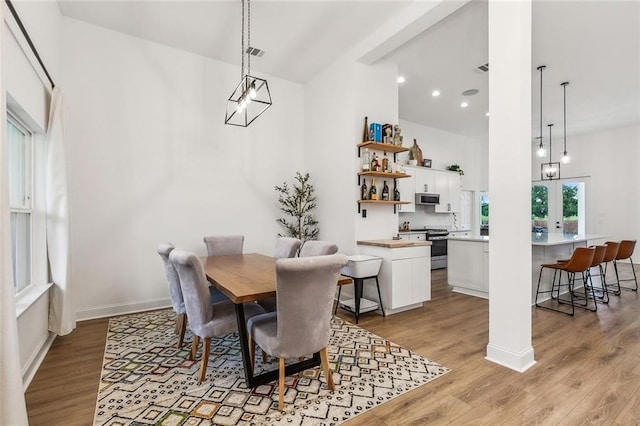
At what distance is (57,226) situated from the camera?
2.90 meters

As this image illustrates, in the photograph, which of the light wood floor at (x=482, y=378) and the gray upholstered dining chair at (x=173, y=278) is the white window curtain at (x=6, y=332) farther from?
the gray upholstered dining chair at (x=173, y=278)

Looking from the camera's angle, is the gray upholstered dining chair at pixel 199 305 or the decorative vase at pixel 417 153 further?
the decorative vase at pixel 417 153

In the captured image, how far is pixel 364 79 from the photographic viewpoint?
4.24m

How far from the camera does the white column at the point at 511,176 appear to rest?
2.43 metres

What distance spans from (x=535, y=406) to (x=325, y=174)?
11.6 ft

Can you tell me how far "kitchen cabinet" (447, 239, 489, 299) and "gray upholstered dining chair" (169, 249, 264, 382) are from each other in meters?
3.77

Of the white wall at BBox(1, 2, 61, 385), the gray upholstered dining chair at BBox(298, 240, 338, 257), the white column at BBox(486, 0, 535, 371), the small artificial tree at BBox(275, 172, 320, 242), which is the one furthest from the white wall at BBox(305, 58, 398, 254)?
the white wall at BBox(1, 2, 61, 385)

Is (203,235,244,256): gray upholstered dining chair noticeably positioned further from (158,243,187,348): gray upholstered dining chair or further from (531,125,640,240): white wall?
(531,125,640,240): white wall

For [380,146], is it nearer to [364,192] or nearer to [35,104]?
[364,192]

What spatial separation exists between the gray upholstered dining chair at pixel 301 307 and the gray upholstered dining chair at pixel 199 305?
14.2 inches

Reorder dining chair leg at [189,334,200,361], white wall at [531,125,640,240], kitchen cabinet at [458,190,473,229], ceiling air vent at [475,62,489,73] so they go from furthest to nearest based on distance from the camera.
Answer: kitchen cabinet at [458,190,473,229] < white wall at [531,125,640,240] < ceiling air vent at [475,62,489,73] < dining chair leg at [189,334,200,361]

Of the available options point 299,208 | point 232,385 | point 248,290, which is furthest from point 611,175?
point 232,385

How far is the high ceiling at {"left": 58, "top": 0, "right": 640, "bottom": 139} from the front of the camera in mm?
3330

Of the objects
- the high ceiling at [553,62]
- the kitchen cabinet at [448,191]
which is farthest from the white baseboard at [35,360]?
the kitchen cabinet at [448,191]
